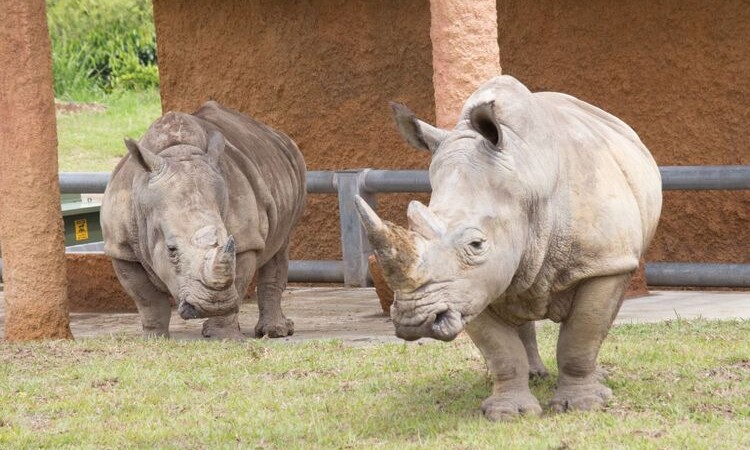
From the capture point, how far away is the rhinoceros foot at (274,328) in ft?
38.5

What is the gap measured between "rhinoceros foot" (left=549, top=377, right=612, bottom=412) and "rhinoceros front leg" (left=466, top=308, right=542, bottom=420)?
0.12 metres

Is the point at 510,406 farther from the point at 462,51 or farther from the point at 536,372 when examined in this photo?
the point at 462,51

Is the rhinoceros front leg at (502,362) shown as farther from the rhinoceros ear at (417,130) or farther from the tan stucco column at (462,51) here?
the tan stucco column at (462,51)

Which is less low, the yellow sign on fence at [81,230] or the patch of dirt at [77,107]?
the yellow sign on fence at [81,230]

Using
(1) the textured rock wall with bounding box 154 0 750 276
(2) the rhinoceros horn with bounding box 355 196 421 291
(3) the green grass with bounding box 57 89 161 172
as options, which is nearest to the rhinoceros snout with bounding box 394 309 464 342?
(2) the rhinoceros horn with bounding box 355 196 421 291

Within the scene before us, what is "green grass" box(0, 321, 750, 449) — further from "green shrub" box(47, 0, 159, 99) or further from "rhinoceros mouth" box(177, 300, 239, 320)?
"green shrub" box(47, 0, 159, 99)

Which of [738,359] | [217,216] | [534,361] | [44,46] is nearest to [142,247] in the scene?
[217,216]

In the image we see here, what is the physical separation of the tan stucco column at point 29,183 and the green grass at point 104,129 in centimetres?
1697

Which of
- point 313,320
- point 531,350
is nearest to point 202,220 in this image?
point 313,320

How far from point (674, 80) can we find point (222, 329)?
4790mm

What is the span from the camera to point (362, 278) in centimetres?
1448

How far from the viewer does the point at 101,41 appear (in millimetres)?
36219

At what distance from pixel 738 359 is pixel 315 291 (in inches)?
263

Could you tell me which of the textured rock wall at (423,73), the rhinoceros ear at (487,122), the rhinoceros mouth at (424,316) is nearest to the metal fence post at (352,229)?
the textured rock wall at (423,73)
